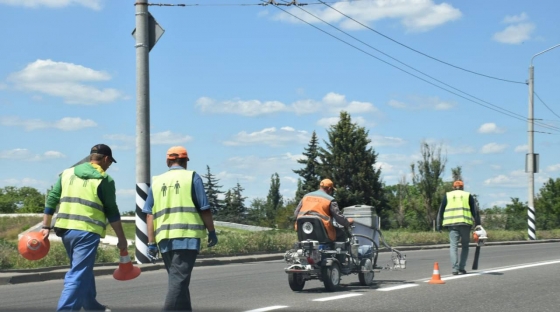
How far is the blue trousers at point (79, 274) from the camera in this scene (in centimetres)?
768

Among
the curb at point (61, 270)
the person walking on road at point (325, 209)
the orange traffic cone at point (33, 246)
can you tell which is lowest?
the curb at point (61, 270)

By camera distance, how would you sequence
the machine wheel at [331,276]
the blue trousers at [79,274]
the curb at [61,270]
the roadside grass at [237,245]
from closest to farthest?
the blue trousers at [79,274]
the machine wheel at [331,276]
the curb at [61,270]
the roadside grass at [237,245]

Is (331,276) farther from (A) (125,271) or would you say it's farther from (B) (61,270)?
(B) (61,270)

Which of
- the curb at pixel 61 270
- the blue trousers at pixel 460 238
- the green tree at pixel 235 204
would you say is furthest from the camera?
the green tree at pixel 235 204

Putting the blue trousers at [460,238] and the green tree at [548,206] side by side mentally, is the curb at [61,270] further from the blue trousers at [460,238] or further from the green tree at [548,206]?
the green tree at [548,206]

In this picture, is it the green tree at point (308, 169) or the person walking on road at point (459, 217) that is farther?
the green tree at point (308, 169)

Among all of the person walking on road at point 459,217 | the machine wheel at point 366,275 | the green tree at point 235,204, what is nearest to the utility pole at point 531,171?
the person walking on road at point 459,217

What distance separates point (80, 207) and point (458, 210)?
10.1m

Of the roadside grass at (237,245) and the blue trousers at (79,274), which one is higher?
the blue trousers at (79,274)

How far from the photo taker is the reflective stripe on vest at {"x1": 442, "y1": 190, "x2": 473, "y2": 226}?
1631cm

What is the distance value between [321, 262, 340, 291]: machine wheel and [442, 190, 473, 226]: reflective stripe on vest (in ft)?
14.4

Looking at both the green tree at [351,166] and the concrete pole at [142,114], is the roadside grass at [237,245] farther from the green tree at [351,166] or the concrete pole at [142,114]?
the green tree at [351,166]

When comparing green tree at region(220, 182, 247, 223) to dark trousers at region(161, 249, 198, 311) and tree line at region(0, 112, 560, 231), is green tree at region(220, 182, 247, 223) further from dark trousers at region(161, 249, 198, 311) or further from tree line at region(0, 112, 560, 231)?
dark trousers at region(161, 249, 198, 311)

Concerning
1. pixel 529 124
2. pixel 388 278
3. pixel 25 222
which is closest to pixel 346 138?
pixel 25 222
